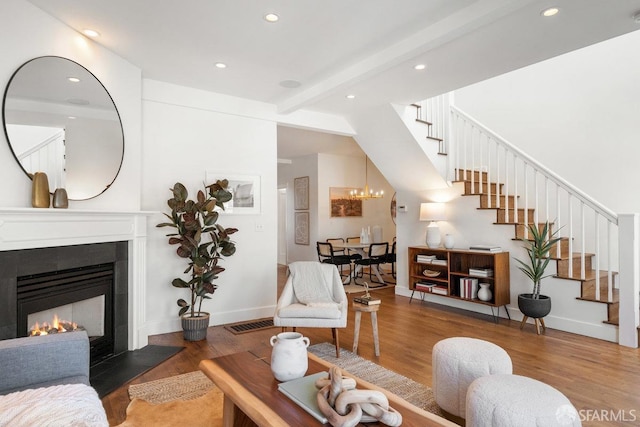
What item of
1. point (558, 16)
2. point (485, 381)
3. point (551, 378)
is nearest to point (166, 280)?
point (485, 381)

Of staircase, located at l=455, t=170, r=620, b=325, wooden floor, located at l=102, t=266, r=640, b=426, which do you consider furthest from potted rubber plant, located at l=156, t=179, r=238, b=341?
staircase, located at l=455, t=170, r=620, b=325

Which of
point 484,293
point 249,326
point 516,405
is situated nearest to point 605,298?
point 484,293

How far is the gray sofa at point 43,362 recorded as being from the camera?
1727 mm

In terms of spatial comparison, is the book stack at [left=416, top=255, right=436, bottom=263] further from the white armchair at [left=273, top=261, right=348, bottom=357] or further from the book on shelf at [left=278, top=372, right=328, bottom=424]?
the book on shelf at [left=278, top=372, right=328, bottom=424]

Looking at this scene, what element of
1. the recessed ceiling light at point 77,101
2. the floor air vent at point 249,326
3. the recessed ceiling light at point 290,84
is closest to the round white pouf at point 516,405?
the floor air vent at point 249,326

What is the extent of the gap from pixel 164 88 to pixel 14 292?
8.23 feet

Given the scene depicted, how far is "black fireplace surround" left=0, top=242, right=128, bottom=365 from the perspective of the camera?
7.55 ft

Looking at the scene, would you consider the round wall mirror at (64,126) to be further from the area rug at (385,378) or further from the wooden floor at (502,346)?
the area rug at (385,378)

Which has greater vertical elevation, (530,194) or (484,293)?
(530,194)

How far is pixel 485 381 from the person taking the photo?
6.09 feet

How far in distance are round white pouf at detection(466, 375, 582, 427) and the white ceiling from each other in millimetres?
2227

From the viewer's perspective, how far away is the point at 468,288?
477cm

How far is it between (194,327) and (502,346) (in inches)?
121

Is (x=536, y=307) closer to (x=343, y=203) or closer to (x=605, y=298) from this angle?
(x=605, y=298)
